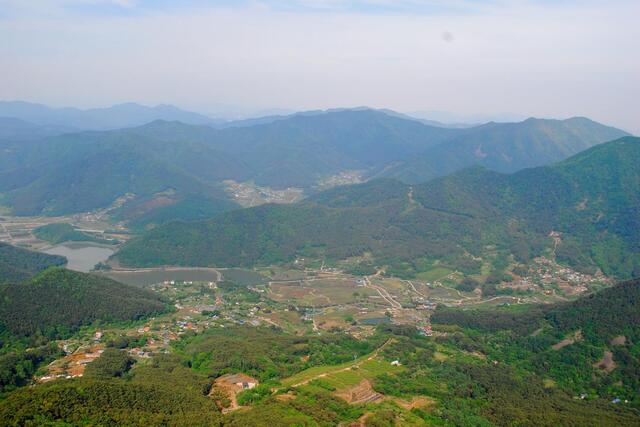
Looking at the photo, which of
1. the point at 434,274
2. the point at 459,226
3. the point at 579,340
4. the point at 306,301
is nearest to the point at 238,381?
the point at 579,340

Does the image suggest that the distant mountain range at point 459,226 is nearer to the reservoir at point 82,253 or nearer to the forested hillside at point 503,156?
the reservoir at point 82,253

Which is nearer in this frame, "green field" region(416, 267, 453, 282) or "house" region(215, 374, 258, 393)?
"house" region(215, 374, 258, 393)

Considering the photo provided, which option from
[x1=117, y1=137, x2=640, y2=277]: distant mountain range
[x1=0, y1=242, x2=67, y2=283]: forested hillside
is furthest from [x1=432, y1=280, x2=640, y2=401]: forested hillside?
[x1=0, y1=242, x2=67, y2=283]: forested hillside

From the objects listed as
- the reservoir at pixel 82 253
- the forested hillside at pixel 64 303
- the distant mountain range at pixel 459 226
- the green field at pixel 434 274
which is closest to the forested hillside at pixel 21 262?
the reservoir at pixel 82 253

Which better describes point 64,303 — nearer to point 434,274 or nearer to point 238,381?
point 238,381

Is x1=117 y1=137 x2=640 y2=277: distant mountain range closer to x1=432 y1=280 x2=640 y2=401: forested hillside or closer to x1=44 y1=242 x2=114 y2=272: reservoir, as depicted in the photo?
x1=44 y1=242 x2=114 y2=272: reservoir

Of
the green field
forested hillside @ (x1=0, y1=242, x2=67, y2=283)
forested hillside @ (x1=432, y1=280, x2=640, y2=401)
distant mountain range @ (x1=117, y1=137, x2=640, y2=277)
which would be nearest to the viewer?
forested hillside @ (x1=432, y1=280, x2=640, y2=401)
